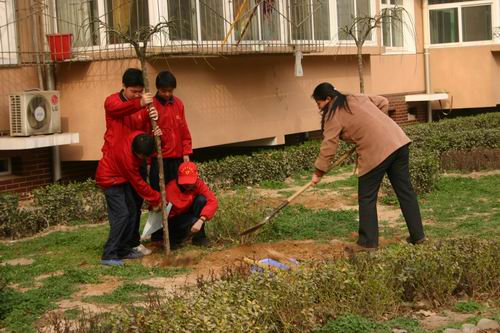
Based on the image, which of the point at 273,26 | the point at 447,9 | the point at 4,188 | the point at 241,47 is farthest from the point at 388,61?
the point at 4,188

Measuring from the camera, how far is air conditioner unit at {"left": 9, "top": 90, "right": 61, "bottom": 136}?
1070 cm

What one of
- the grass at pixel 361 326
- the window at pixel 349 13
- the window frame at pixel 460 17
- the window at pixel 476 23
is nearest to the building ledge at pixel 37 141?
the grass at pixel 361 326

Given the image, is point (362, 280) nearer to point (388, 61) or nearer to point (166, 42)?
point (166, 42)

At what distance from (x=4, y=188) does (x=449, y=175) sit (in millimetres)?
6484

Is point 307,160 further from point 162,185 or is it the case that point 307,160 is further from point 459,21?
point 459,21

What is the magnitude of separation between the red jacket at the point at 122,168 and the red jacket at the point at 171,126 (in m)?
0.47

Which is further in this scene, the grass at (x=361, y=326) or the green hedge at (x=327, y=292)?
the grass at (x=361, y=326)

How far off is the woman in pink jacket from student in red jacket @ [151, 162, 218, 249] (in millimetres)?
1082

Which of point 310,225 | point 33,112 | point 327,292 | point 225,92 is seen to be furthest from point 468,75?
point 327,292

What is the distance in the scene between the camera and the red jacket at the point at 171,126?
847cm

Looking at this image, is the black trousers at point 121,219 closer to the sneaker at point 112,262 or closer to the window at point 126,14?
the sneaker at point 112,262

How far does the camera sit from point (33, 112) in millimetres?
10797

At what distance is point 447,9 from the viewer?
855 inches

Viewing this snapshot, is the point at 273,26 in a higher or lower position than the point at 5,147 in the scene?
higher
